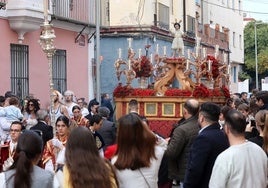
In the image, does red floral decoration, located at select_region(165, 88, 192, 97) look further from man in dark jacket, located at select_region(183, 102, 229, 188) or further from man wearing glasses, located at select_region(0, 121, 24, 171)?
man in dark jacket, located at select_region(183, 102, 229, 188)

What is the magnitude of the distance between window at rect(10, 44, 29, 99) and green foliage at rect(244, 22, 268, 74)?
42.1 m

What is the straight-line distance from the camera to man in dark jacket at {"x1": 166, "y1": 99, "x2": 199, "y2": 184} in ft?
29.0

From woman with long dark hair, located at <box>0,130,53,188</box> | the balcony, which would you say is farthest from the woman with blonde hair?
the balcony

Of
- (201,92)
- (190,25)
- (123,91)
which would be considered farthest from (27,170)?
(190,25)

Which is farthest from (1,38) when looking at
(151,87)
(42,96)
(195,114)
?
(195,114)

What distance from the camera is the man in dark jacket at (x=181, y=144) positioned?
8.84 metres

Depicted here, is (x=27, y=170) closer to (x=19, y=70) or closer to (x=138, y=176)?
(x=138, y=176)

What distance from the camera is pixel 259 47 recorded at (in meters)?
65.6

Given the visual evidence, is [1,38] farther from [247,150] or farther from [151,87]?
[247,150]

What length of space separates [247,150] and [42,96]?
13991 millimetres

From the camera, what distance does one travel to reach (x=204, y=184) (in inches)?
286

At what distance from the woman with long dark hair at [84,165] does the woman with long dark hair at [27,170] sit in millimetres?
197

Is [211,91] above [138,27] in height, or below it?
below

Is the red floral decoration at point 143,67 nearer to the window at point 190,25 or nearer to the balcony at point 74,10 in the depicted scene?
the balcony at point 74,10
